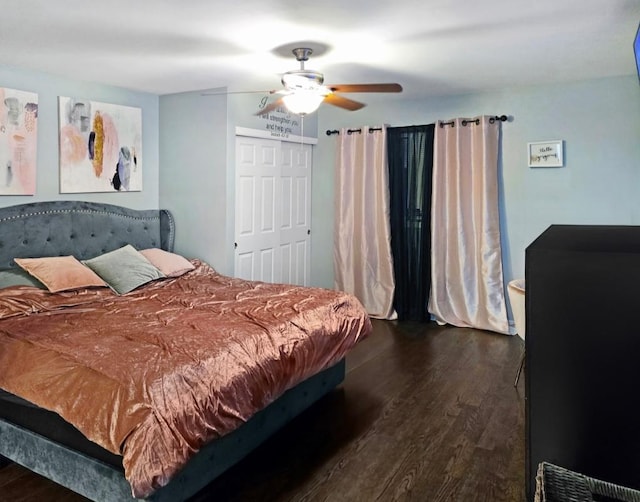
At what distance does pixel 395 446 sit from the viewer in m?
2.72

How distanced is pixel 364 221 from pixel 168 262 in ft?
7.29

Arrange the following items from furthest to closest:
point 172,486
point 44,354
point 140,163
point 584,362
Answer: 1. point 140,163
2. point 44,354
3. point 172,486
4. point 584,362

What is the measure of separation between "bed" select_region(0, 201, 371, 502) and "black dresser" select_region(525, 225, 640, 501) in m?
1.45

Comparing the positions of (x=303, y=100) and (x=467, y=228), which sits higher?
(x=303, y=100)

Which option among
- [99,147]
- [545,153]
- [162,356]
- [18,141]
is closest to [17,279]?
[18,141]

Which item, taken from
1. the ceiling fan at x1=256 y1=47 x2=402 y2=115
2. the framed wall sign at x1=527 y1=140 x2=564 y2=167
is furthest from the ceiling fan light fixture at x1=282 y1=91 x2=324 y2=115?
the framed wall sign at x1=527 y1=140 x2=564 y2=167

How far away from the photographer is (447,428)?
2.93m

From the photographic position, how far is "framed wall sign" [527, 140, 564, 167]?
4.58 metres

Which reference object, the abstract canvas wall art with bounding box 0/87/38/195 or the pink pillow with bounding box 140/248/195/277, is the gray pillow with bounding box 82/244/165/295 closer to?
the pink pillow with bounding box 140/248/195/277

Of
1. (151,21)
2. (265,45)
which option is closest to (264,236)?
(265,45)

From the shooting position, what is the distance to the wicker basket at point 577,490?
3.28ft

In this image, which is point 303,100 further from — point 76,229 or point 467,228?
point 467,228

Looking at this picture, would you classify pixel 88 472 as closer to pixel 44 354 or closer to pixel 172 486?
pixel 172 486

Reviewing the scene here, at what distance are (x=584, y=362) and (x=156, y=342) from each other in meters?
2.05
